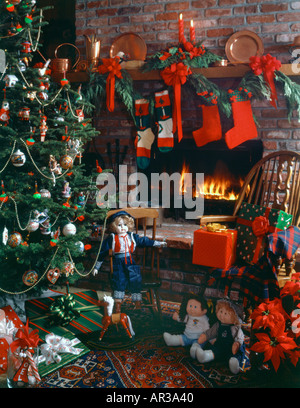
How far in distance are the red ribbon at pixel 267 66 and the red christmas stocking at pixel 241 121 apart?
18cm

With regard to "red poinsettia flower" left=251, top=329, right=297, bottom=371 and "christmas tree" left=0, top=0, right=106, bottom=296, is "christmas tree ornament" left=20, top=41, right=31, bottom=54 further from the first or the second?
"red poinsettia flower" left=251, top=329, right=297, bottom=371

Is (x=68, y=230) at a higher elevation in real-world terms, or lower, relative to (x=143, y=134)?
lower

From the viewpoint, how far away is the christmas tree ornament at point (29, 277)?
2387 millimetres

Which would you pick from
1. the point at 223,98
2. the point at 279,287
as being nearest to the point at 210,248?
the point at 279,287

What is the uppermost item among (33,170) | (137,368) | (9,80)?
(9,80)

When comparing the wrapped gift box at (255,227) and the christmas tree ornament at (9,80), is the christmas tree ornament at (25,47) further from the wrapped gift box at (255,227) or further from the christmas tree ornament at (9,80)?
the wrapped gift box at (255,227)

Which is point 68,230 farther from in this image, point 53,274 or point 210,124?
point 210,124

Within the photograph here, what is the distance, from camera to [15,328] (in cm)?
223

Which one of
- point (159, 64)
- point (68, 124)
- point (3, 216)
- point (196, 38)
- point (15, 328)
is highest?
point (196, 38)

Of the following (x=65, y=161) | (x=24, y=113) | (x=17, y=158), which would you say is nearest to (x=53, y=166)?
(x=65, y=161)

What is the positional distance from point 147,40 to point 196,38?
39 centimetres

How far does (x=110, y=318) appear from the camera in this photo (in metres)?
2.30

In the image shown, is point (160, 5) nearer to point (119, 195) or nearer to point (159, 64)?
point (159, 64)

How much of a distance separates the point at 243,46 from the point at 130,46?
871 mm
